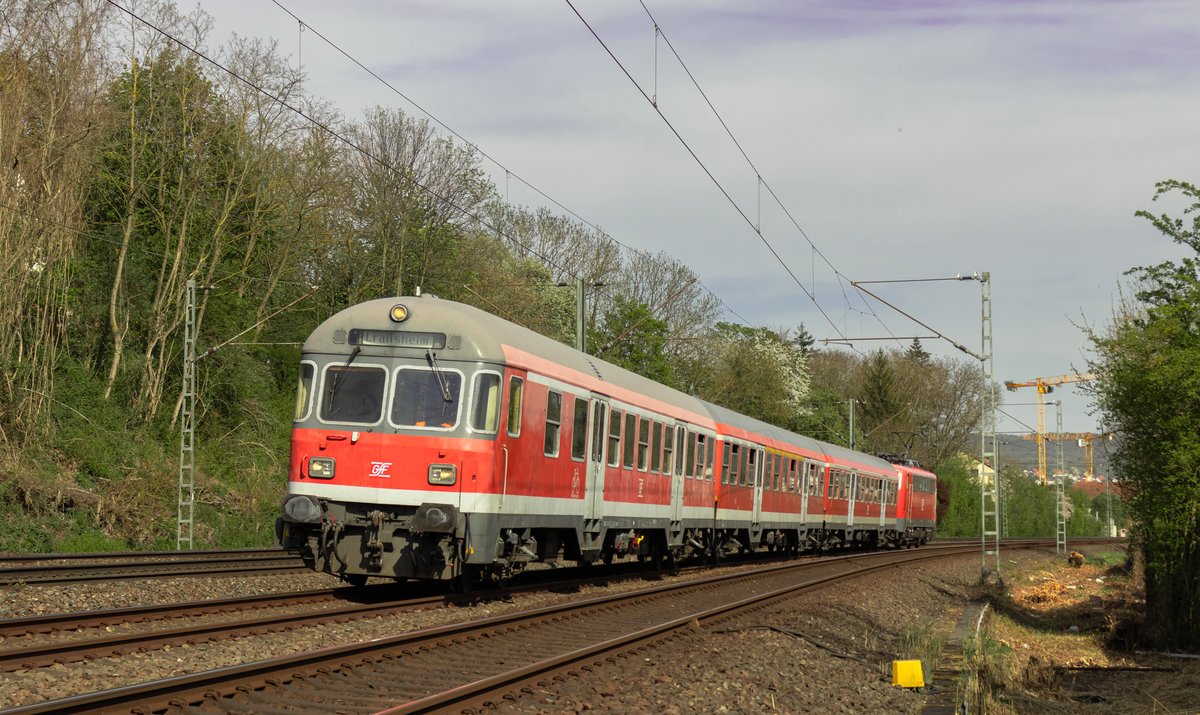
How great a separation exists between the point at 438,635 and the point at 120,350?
77.5 feet

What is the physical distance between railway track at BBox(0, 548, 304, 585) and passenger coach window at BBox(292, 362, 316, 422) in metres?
3.86

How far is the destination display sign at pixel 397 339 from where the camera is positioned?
14.2 m

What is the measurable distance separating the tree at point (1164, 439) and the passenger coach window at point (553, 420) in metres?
8.80

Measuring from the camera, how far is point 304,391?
14.4m

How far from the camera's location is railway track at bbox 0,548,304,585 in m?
16.4

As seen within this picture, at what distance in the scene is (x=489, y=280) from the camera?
1715 inches

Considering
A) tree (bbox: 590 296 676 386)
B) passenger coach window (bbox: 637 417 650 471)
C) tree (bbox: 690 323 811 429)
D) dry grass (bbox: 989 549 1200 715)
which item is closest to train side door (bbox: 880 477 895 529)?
dry grass (bbox: 989 549 1200 715)

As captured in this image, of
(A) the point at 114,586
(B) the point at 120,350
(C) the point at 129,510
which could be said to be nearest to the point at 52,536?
(C) the point at 129,510

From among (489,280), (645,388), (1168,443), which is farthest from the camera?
(489,280)

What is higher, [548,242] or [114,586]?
[548,242]

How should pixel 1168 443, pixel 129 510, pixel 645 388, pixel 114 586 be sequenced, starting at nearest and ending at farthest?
pixel 114 586 → pixel 1168 443 → pixel 645 388 → pixel 129 510

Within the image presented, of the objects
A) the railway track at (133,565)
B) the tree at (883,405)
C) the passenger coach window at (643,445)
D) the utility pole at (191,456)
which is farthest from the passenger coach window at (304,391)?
the tree at (883,405)

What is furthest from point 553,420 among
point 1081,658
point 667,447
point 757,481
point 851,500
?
point 851,500

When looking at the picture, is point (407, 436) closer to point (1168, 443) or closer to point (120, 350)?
point (1168, 443)
